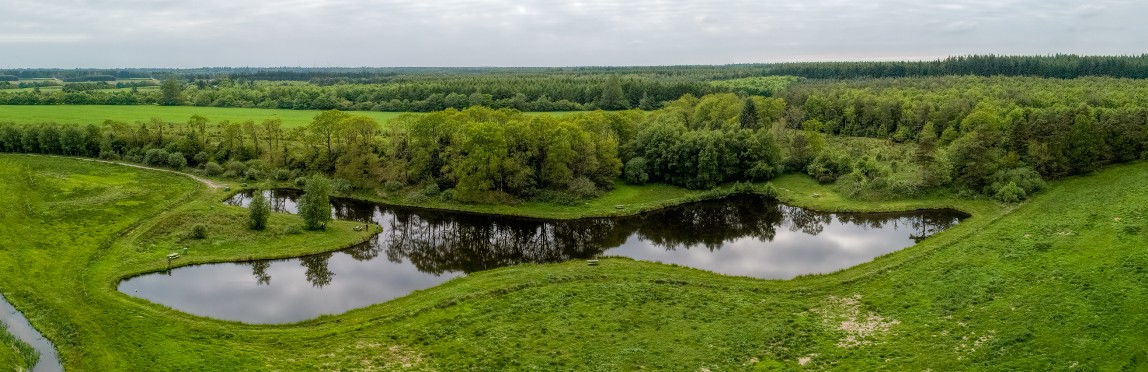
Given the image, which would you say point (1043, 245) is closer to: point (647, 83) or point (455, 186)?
point (455, 186)

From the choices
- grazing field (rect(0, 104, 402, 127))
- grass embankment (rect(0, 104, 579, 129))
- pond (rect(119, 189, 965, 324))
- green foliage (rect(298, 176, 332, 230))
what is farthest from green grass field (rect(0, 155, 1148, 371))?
grazing field (rect(0, 104, 402, 127))

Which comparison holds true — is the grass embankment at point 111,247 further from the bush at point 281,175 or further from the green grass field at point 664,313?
the bush at point 281,175

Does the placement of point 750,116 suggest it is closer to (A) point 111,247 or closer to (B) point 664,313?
(B) point 664,313

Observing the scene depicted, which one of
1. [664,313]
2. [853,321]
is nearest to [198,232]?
[664,313]

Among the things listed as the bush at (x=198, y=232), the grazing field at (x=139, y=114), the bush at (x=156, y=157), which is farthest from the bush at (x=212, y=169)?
the grazing field at (x=139, y=114)

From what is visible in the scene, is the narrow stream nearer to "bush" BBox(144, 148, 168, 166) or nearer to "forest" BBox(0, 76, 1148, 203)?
"forest" BBox(0, 76, 1148, 203)

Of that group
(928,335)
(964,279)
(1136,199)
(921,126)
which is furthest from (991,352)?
(921,126)
